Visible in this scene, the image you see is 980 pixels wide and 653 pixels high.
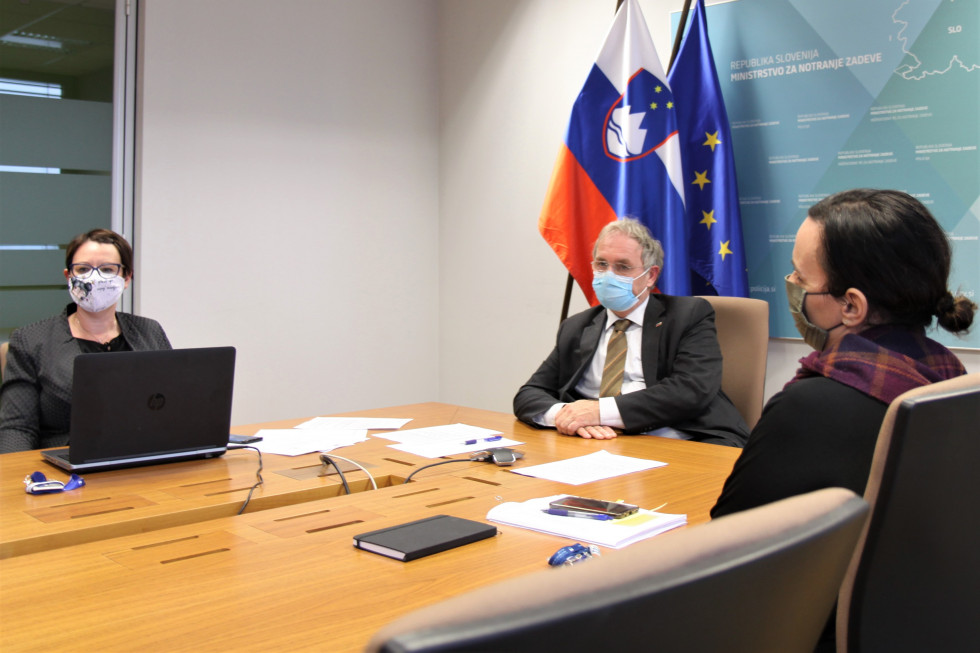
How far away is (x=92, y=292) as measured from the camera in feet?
8.45

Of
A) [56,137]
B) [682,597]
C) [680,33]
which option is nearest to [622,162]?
[680,33]

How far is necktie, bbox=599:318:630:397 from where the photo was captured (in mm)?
2730

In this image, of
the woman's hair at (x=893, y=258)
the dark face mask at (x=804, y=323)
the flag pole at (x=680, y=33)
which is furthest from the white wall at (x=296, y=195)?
the woman's hair at (x=893, y=258)

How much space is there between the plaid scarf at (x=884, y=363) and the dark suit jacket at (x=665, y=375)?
117cm

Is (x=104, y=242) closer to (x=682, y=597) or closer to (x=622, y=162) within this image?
(x=622, y=162)

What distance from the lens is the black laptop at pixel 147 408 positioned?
1.78 metres

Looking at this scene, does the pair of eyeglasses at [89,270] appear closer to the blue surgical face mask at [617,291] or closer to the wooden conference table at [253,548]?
the wooden conference table at [253,548]

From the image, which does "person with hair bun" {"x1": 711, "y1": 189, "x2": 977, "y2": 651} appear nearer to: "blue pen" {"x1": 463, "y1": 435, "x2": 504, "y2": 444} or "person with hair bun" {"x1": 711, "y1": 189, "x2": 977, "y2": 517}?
"person with hair bun" {"x1": 711, "y1": 189, "x2": 977, "y2": 517}

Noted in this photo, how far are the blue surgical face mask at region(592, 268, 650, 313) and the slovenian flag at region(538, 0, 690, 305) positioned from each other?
2.24ft

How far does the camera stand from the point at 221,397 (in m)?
1.97

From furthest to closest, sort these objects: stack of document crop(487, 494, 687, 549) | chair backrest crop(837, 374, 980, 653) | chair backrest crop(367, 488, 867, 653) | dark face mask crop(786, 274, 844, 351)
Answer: dark face mask crop(786, 274, 844, 351) → stack of document crop(487, 494, 687, 549) → chair backrest crop(837, 374, 980, 653) → chair backrest crop(367, 488, 867, 653)

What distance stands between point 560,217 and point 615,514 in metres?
2.50

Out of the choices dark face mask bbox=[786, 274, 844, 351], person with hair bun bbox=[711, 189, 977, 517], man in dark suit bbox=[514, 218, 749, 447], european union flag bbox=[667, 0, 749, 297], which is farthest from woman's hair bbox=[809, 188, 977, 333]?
european union flag bbox=[667, 0, 749, 297]

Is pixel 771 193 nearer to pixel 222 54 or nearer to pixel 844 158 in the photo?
pixel 844 158
